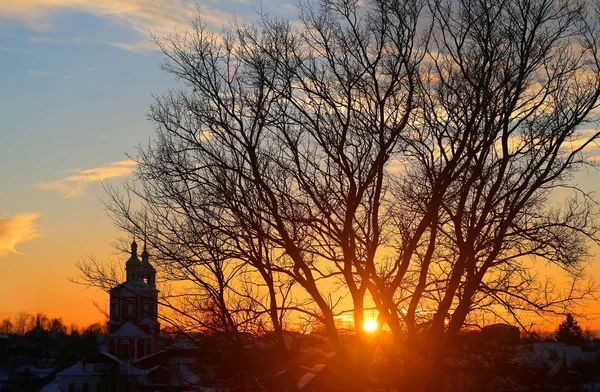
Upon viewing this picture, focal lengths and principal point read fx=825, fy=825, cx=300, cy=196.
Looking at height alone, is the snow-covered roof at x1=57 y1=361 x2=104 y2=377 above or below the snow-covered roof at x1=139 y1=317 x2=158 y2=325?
above

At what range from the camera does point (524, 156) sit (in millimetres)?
11859

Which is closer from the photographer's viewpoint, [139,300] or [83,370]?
[139,300]

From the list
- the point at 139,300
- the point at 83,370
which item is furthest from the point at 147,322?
the point at 83,370

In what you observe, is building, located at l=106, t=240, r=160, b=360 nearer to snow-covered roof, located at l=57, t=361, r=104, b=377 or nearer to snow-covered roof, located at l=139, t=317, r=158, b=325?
snow-covered roof, located at l=139, t=317, r=158, b=325

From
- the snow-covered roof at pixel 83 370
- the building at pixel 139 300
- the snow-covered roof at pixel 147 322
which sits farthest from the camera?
the snow-covered roof at pixel 83 370

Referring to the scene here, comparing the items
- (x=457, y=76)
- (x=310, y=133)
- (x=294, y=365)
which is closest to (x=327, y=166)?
(x=310, y=133)

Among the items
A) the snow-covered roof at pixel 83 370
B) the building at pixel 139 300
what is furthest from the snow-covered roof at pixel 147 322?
the snow-covered roof at pixel 83 370

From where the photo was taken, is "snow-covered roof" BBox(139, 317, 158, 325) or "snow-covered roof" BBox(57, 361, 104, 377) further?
"snow-covered roof" BBox(57, 361, 104, 377)

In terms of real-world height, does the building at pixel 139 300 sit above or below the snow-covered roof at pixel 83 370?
below

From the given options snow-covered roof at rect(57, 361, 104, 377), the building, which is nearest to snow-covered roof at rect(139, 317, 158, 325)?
the building

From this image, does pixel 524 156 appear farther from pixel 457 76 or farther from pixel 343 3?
pixel 343 3

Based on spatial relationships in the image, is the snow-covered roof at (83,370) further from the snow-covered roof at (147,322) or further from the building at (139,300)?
the building at (139,300)

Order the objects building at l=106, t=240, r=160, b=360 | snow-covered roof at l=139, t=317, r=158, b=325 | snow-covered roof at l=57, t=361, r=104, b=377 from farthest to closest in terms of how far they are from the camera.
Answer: snow-covered roof at l=57, t=361, r=104, b=377, snow-covered roof at l=139, t=317, r=158, b=325, building at l=106, t=240, r=160, b=360

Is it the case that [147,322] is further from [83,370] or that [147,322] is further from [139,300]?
[83,370]
